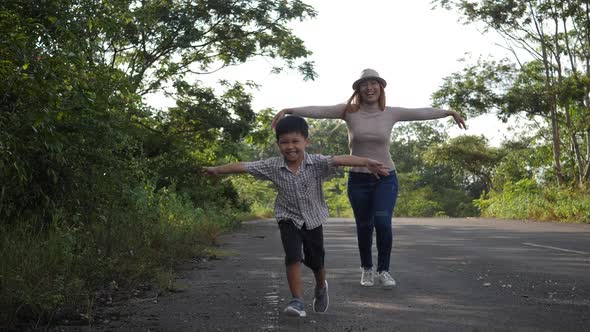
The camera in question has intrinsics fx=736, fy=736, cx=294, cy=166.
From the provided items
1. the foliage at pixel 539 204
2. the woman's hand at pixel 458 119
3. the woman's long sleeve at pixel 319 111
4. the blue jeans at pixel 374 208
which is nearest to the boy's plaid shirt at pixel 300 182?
the woman's long sleeve at pixel 319 111

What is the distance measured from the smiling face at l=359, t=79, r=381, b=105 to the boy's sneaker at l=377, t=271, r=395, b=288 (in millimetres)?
1656

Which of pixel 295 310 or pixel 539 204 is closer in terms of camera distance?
pixel 295 310

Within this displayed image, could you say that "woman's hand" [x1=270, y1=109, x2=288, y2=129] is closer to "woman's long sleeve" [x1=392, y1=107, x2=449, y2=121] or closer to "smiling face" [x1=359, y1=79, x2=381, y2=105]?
"smiling face" [x1=359, y1=79, x2=381, y2=105]

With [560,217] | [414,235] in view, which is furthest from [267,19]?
[560,217]

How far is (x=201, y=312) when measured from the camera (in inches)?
226

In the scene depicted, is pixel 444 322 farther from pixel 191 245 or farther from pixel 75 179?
pixel 191 245

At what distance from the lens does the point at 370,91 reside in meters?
7.07

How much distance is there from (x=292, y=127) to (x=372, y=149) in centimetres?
168

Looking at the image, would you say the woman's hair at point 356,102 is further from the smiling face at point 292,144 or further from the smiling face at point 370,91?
the smiling face at point 292,144

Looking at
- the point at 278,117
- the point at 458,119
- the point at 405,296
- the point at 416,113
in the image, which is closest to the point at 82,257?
the point at 278,117

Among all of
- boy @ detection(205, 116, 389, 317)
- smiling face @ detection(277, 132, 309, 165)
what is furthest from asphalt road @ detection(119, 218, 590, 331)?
smiling face @ detection(277, 132, 309, 165)

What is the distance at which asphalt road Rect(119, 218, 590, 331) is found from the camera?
5.17 meters

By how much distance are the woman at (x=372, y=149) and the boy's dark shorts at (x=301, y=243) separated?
1375 mm

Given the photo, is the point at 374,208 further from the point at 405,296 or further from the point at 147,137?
the point at 147,137
